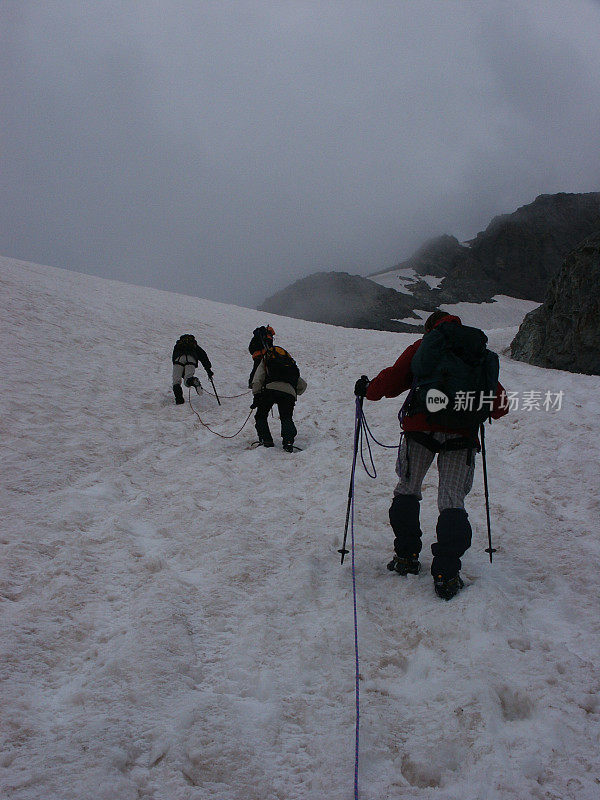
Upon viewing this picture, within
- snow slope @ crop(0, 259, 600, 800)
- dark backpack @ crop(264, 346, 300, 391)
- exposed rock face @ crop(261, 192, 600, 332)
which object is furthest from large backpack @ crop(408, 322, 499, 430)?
exposed rock face @ crop(261, 192, 600, 332)

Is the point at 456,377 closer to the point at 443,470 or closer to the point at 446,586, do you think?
the point at 443,470

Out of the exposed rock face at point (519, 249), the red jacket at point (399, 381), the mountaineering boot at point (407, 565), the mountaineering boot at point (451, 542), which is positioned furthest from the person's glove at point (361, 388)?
the exposed rock face at point (519, 249)

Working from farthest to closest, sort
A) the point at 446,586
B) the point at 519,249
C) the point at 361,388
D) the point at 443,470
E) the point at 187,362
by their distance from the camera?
the point at 519,249, the point at 187,362, the point at 361,388, the point at 443,470, the point at 446,586

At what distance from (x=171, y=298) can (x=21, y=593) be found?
850 inches

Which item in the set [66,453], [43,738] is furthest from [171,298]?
[43,738]

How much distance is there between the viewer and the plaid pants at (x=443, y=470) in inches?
168

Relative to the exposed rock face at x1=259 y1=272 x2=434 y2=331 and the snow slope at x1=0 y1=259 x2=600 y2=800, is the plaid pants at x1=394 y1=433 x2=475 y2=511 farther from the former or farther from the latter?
the exposed rock face at x1=259 y1=272 x2=434 y2=331

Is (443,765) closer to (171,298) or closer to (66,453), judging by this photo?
(66,453)

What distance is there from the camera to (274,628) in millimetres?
3855

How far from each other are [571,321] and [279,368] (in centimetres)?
972

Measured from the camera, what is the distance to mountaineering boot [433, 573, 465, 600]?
13.1ft

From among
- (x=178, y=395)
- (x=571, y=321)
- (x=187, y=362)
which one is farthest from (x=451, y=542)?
(x=571, y=321)

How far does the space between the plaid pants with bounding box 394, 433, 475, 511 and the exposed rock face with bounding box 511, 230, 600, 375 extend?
33.6 feet

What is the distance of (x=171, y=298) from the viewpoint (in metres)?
24.1
